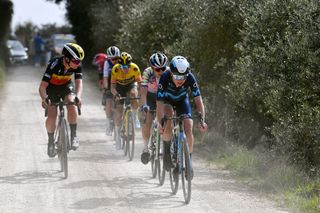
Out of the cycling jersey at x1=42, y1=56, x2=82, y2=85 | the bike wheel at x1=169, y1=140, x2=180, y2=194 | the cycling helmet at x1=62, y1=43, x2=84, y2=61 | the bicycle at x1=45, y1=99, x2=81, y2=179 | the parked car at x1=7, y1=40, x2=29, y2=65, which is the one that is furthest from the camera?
the parked car at x1=7, y1=40, x2=29, y2=65

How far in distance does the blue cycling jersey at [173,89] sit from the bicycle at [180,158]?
13.5 inches

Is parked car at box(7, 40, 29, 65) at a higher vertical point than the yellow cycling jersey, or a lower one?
lower

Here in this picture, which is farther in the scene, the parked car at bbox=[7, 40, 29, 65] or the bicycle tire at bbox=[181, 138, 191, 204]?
the parked car at bbox=[7, 40, 29, 65]

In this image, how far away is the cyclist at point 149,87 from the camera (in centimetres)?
1166

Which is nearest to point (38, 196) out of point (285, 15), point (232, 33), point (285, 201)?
point (285, 201)

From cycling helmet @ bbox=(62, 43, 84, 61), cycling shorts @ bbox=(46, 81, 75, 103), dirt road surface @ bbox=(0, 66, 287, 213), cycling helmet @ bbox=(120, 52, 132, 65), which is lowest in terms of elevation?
dirt road surface @ bbox=(0, 66, 287, 213)

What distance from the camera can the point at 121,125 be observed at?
50.1 ft

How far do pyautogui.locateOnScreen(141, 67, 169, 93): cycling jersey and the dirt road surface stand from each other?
1.42 metres

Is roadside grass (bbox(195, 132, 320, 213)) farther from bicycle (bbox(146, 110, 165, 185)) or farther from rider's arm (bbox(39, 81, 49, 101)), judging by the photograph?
rider's arm (bbox(39, 81, 49, 101))

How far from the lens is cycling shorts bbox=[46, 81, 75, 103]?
12508 millimetres

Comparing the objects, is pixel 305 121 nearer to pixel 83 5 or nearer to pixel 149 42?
pixel 149 42

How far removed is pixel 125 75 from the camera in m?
15.1

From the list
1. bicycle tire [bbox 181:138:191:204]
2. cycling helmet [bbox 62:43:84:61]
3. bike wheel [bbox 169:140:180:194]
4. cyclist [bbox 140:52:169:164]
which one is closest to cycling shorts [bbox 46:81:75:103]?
cycling helmet [bbox 62:43:84:61]

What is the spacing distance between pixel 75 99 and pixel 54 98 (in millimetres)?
687
